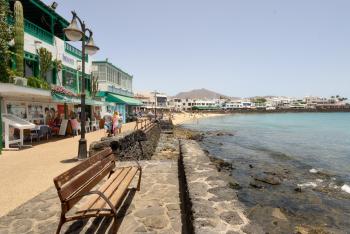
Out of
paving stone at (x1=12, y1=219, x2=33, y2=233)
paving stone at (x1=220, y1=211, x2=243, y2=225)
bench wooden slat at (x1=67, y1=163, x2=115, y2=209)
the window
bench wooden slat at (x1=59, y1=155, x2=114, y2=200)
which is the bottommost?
paving stone at (x1=12, y1=219, x2=33, y2=233)

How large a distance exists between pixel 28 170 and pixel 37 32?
11.7 m

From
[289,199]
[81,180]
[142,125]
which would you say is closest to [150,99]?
[142,125]

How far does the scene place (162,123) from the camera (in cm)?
3550

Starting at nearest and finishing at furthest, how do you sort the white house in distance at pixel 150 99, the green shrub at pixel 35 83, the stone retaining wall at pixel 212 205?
the stone retaining wall at pixel 212 205, the green shrub at pixel 35 83, the white house in distance at pixel 150 99

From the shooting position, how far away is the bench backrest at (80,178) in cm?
357

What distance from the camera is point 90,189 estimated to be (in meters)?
4.49

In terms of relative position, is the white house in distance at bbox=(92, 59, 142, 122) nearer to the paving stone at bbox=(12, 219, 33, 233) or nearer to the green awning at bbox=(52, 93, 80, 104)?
the green awning at bbox=(52, 93, 80, 104)

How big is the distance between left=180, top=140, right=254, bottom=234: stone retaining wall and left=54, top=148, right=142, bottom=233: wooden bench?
3.75ft

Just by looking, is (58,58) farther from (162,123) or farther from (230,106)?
(230,106)

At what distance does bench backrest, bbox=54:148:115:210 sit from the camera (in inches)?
141

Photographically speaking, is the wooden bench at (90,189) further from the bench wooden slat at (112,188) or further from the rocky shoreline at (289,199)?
the rocky shoreline at (289,199)

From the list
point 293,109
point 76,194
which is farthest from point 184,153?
point 293,109

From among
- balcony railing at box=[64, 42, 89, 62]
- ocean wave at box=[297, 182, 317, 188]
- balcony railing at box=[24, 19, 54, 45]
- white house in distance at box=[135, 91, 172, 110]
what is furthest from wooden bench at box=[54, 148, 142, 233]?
white house in distance at box=[135, 91, 172, 110]

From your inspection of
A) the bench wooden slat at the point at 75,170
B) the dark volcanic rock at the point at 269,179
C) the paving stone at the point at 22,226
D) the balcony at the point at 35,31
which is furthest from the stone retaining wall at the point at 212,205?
the balcony at the point at 35,31
